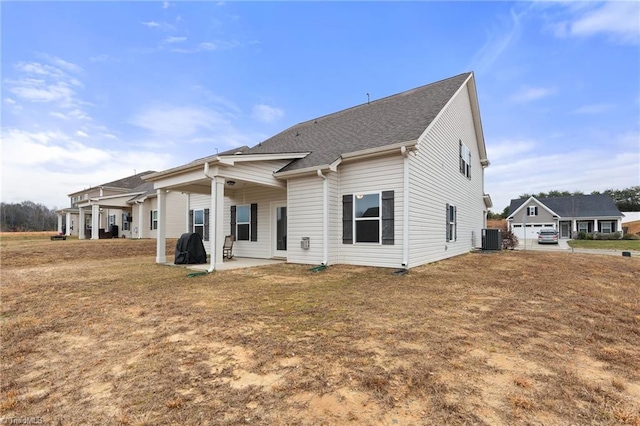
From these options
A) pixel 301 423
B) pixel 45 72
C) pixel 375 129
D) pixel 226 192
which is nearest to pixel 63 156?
pixel 45 72

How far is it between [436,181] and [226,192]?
7986mm

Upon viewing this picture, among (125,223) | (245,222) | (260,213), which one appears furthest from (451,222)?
(125,223)

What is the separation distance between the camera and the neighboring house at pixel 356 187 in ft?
27.0

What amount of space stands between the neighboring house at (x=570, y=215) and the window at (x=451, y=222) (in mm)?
26782

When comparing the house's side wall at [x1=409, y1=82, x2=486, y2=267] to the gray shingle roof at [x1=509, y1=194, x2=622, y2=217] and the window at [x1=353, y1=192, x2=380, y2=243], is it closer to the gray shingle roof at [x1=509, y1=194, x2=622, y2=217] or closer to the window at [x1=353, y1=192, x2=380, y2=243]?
Result: the window at [x1=353, y1=192, x2=380, y2=243]

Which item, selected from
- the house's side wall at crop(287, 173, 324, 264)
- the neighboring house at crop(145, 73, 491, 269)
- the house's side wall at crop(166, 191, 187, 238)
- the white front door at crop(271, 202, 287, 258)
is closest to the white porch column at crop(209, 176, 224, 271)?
the neighboring house at crop(145, 73, 491, 269)

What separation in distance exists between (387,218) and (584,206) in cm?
4016

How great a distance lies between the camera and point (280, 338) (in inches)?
134

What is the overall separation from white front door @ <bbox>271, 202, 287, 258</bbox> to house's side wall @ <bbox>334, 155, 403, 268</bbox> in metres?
2.49

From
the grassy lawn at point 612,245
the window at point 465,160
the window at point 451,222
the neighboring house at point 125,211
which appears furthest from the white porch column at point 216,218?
the grassy lawn at point 612,245

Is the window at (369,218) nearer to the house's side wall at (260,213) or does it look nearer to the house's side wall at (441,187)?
the house's side wall at (441,187)

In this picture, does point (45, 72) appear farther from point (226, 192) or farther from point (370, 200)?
point (370, 200)

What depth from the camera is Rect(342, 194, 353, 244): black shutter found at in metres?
9.00

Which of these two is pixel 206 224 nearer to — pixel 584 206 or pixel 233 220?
pixel 233 220
